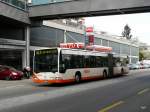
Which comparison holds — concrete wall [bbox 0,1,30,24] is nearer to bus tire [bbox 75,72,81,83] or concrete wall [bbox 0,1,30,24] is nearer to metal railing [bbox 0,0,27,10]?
metal railing [bbox 0,0,27,10]

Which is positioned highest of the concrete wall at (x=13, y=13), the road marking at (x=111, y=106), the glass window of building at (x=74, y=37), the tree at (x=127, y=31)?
the tree at (x=127, y=31)

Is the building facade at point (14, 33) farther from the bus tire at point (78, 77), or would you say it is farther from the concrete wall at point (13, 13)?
the bus tire at point (78, 77)

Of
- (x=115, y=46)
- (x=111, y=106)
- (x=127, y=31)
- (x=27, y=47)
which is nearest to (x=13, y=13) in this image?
(x=27, y=47)

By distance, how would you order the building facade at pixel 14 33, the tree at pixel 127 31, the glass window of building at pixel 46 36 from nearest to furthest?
the building facade at pixel 14 33 → the glass window of building at pixel 46 36 → the tree at pixel 127 31

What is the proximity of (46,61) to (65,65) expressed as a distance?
1302 millimetres

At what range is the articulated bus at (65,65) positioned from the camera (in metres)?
23.4

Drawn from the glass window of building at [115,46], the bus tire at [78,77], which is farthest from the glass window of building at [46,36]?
the glass window of building at [115,46]

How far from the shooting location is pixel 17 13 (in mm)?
36938

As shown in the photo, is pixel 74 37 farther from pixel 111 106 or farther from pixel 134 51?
pixel 111 106

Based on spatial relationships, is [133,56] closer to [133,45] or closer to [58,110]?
[133,45]

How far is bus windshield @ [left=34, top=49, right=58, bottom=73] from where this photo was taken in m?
23.4

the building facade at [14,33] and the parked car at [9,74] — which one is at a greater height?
the building facade at [14,33]

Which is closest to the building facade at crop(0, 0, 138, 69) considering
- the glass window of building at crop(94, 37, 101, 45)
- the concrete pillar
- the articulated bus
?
the concrete pillar

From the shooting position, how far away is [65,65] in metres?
23.9
